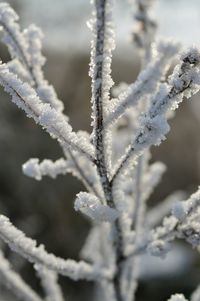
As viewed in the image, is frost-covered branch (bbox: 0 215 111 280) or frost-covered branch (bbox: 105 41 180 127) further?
frost-covered branch (bbox: 0 215 111 280)

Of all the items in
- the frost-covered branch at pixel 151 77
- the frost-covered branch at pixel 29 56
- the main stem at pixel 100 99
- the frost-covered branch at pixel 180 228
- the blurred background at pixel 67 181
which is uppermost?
the blurred background at pixel 67 181

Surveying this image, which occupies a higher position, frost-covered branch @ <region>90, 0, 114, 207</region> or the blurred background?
the blurred background

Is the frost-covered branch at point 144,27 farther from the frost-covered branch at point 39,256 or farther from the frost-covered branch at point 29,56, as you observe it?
the frost-covered branch at point 39,256

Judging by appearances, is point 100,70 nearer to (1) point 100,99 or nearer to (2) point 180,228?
(1) point 100,99

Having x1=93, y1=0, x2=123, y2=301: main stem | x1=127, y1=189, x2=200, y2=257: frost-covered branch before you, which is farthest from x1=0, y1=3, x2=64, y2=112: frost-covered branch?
x1=127, y1=189, x2=200, y2=257: frost-covered branch

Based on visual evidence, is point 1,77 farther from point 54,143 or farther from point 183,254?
point 54,143

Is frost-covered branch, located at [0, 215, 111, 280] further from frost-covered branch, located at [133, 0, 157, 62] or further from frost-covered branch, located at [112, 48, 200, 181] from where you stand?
frost-covered branch, located at [133, 0, 157, 62]

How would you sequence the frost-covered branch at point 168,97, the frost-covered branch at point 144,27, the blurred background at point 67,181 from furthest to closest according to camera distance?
the blurred background at point 67,181 → the frost-covered branch at point 144,27 → the frost-covered branch at point 168,97

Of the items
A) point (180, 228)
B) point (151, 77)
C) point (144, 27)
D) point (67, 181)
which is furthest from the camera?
point (67, 181)

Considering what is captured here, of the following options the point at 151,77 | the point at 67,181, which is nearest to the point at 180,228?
the point at 151,77

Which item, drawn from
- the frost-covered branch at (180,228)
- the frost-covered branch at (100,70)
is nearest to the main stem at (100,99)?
the frost-covered branch at (100,70)

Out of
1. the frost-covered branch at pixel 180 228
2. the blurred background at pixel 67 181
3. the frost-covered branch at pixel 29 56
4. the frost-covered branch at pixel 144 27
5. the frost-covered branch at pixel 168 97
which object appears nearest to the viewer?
the frost-covered branch at pixel 168 97
